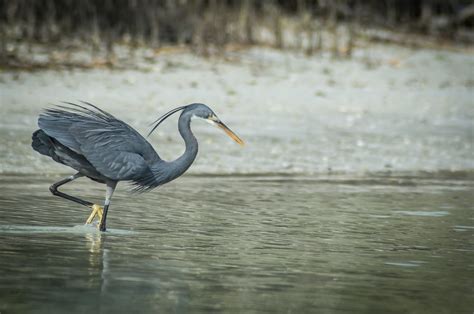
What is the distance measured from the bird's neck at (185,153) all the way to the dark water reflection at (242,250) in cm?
40

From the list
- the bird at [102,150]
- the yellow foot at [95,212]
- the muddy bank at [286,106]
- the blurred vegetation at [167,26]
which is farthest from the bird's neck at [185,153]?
the blurred vegetation at [167,26]

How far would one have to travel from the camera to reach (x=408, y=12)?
26.4 meters

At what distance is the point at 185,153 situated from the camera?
9258 millimetres

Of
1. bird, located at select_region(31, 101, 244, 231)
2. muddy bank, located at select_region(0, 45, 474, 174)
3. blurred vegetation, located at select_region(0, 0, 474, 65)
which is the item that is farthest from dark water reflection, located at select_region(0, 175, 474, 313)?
blurred vegetation, located at select_region(0, 0, 474, 65)

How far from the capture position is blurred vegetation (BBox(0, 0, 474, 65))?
19.2 metres

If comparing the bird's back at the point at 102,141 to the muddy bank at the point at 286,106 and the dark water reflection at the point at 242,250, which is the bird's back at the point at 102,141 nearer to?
the dark water reflection at the point at 242,250

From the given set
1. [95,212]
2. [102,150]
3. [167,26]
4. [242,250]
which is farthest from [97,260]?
[167,26]

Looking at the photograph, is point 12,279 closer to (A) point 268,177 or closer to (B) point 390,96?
(A) point 268,177

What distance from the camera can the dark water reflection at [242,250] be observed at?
6301 millimetres

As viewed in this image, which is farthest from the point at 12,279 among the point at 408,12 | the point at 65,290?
the point at 408,12

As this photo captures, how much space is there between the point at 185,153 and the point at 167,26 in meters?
11.6

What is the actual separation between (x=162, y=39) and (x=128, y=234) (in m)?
12.1

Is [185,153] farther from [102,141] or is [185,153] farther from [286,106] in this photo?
[286,106]

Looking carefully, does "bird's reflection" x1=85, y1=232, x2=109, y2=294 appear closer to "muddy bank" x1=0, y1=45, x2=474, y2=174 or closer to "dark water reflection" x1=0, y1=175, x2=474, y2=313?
"dark water reflection" x1=0, y1=175, x2=474, y2=313
